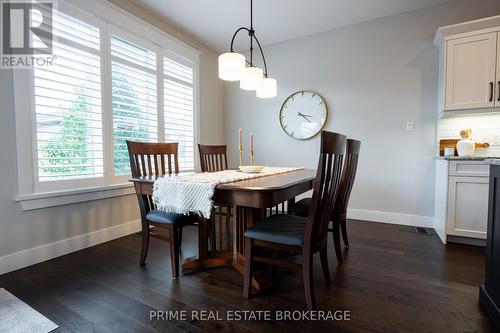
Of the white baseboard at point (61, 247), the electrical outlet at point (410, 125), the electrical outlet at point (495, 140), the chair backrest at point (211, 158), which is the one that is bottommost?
the white baseboard at point (61, 247)

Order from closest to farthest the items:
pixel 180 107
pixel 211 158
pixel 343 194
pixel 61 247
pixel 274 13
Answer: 1. pixel 343 194
2. pixel 61 247
3. pixel 211 158
4. pixel 274 13
5. pixel 180 107

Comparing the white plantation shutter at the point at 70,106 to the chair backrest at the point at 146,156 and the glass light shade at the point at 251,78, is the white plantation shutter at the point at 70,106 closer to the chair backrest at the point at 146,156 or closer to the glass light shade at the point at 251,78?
the chair backrest at the point at 146,156

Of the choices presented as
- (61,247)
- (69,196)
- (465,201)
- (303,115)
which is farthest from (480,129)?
(61,247)

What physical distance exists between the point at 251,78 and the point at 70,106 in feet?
5.60

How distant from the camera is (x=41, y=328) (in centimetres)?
138

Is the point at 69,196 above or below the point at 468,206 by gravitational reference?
above

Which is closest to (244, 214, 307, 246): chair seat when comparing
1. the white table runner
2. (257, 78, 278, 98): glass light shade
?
the white table runner

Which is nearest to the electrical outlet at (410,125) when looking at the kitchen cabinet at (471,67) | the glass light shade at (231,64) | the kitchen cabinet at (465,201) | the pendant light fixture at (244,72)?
the kitchen cabinet at (471,67)

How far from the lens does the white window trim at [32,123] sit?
2.06 m

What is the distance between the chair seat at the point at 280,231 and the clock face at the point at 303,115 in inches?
90.0

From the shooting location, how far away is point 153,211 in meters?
2.06

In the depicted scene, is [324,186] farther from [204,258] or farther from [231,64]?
[204,258]

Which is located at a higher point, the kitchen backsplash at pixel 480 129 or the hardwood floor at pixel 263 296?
the kitchen backsplash at pixel 480 129

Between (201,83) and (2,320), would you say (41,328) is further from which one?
(201,83)
